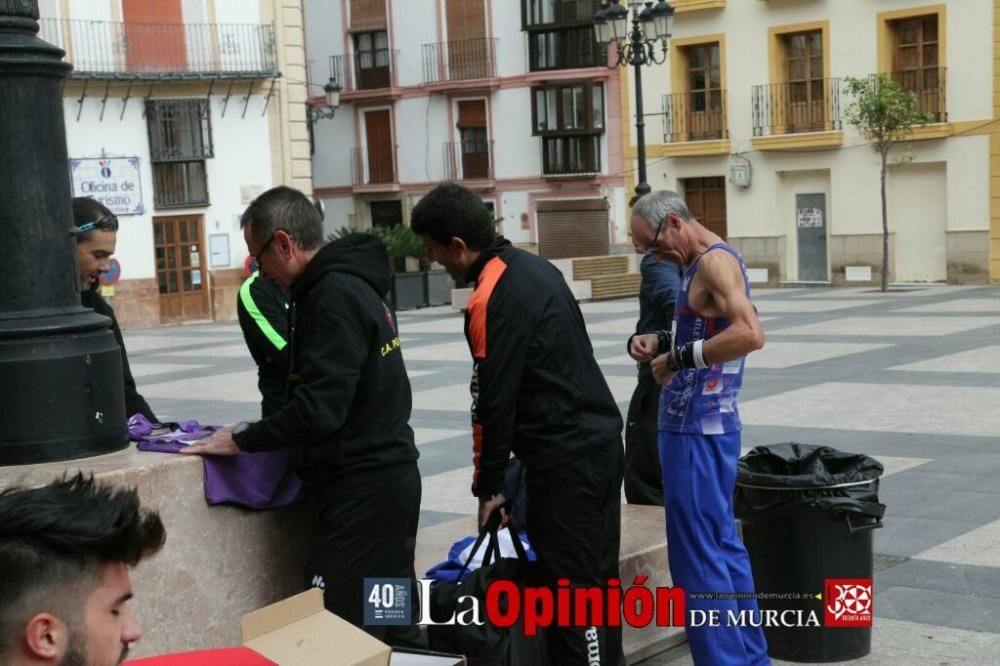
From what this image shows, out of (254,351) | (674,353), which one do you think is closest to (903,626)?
(674,353)

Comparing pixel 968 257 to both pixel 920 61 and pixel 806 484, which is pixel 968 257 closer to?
pixel 920 61

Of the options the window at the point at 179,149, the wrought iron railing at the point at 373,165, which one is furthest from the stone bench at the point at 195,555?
the wrought iron railing at the point at 373,165

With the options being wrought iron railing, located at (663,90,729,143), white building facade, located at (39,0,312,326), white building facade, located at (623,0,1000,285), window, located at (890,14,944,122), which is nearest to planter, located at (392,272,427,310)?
white building facade, located at (39,0,312,326)

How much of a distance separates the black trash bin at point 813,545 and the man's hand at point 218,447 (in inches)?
76.1

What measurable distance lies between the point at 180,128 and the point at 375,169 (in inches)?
465

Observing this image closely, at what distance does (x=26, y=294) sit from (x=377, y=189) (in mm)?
35905

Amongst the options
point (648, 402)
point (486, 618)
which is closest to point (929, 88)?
point (648, 402)

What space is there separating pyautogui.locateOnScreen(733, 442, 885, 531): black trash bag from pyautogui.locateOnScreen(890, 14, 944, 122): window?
24.8m

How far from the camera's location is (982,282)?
27922 millimetres

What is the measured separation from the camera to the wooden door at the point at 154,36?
27.7 m

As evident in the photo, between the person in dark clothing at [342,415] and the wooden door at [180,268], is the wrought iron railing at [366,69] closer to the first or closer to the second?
the wooden door at [180,268]

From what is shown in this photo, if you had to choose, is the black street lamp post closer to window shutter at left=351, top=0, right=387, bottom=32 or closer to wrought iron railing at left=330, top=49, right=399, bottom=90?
wrought iron railing at left=330, top=49, right=399, bottom=90

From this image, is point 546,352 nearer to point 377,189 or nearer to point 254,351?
point 254,351

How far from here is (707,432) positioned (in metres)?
4.51
